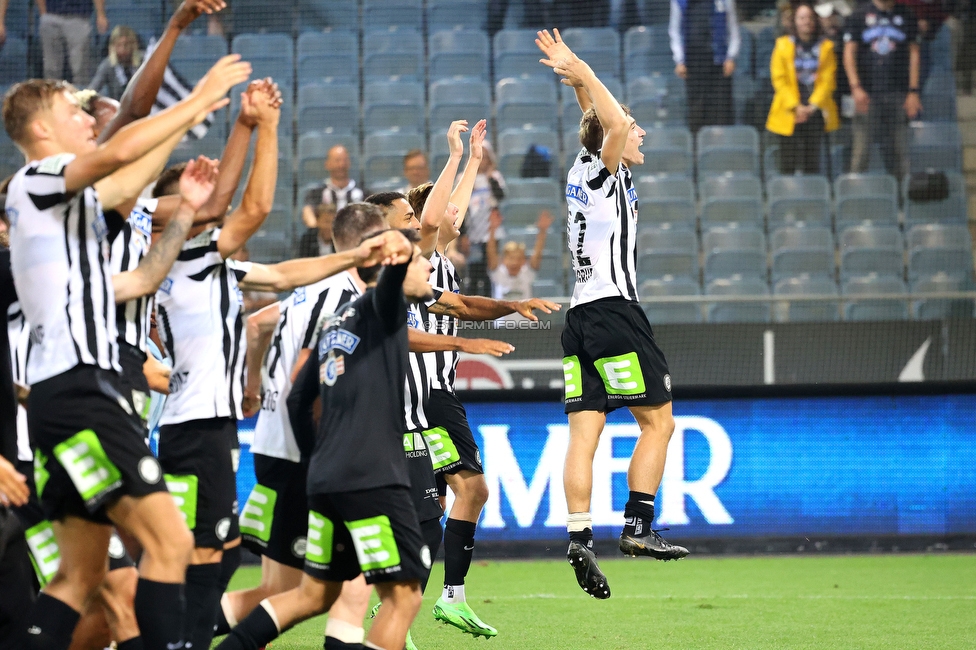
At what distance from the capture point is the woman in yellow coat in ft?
42.7

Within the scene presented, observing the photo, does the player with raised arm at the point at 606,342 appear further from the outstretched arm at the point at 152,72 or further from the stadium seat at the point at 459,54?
the stadium seat at the point at 459,54

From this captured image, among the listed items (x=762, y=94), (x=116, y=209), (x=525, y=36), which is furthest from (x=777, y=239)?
(x=116, y=209)

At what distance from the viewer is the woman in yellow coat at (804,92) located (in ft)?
42.7

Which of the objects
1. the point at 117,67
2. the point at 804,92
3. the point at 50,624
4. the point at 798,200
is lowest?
the point at 50,624

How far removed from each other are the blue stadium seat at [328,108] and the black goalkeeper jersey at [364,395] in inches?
364

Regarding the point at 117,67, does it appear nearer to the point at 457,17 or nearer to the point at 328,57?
the point at 328,57

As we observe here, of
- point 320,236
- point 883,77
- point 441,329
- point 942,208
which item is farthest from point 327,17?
point 441,329

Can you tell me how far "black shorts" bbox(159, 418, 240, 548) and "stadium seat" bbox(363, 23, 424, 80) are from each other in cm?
983

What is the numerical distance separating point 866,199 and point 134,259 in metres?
9.71

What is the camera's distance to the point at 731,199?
41.5ft

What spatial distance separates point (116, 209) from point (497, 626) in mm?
3638

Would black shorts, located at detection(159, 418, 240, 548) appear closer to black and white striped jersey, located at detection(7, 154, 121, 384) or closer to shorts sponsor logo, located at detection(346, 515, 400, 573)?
shorts sponsor logo, located at detection(346, 515, 400, 573)

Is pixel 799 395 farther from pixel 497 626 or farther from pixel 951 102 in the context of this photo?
pixel 951 102

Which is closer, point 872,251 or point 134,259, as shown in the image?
point 134,259
